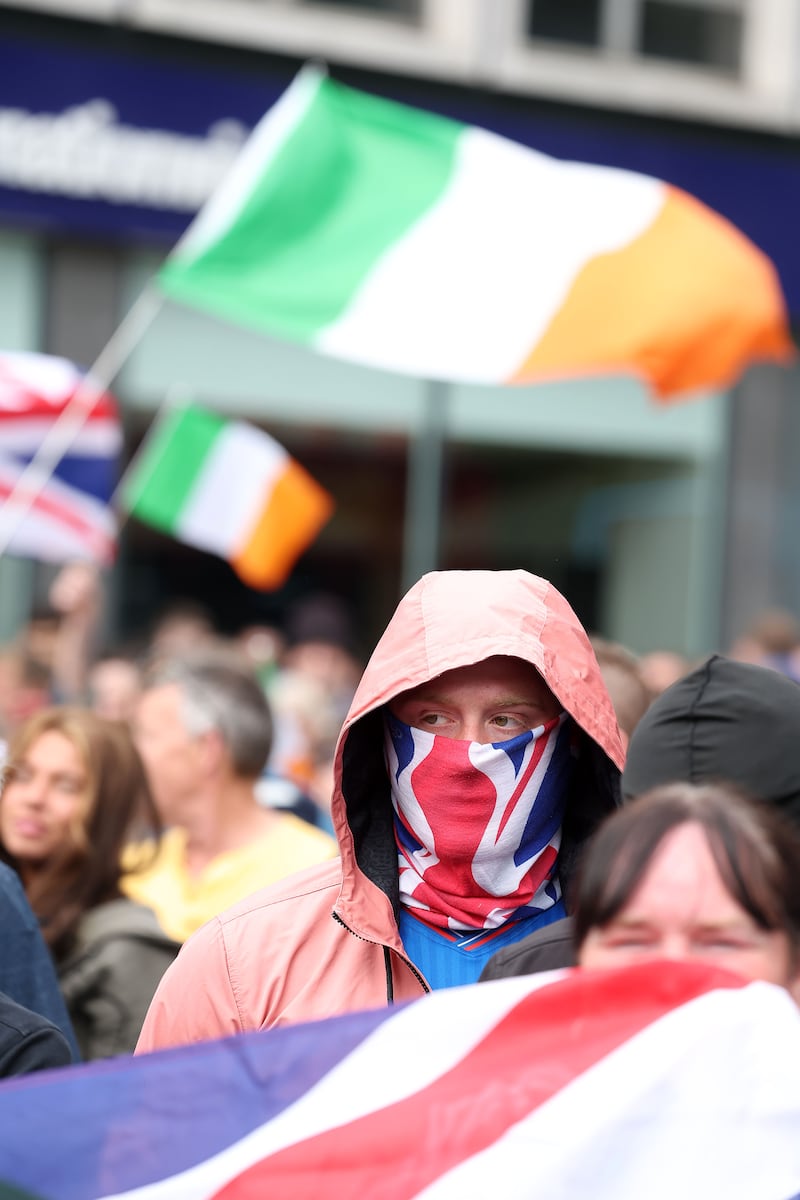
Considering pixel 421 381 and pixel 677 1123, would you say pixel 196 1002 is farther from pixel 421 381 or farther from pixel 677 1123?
pixel 421 381

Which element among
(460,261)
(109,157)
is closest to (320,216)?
(460,261)

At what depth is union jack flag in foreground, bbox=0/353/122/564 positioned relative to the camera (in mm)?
7180

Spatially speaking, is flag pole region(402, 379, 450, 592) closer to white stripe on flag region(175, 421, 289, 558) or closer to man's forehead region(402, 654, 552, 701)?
white stripe on flag region(175, 421, 289, 558)

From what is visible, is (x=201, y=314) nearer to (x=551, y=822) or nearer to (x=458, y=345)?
(x=458, y=345)

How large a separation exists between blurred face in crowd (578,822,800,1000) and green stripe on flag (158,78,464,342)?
13.9 feet

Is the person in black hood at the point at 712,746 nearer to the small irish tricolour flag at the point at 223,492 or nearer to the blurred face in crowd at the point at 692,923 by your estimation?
the blurred face in crowd at the point at 692,923

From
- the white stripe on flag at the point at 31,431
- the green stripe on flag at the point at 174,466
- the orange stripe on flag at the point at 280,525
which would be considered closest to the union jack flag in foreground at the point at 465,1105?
the white stripe on flag at the point at 31,431

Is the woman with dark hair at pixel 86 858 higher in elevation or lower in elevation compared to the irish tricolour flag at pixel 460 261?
lower

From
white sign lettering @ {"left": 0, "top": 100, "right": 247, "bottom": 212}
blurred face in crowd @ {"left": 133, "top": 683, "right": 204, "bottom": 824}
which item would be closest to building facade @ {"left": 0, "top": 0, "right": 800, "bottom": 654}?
white sign lettering @ {"left": 0, "top": 100, "right": 247, "bottom": 212}

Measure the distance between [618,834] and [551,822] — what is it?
0.80 metres

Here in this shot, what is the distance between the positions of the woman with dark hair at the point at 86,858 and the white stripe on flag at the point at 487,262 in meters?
2.09

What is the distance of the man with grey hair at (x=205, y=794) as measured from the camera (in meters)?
4.59

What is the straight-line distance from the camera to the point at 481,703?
2.74 metres

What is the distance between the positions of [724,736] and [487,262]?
13.8 feet
